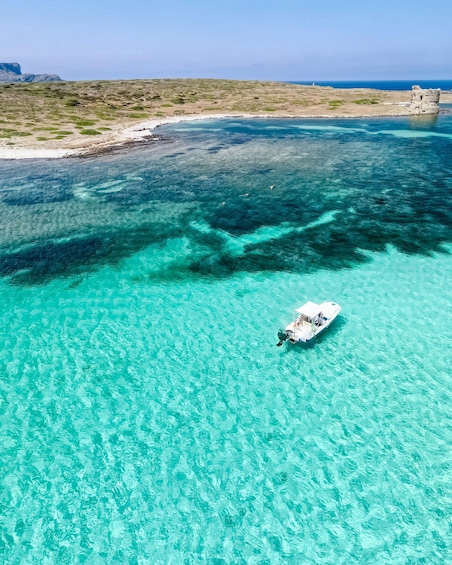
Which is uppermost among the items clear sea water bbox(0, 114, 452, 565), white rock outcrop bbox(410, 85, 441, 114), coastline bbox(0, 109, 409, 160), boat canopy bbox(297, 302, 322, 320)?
white rock outcrop bbox(410, 85, 441, 114)

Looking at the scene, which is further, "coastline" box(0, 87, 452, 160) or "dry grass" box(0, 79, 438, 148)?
"dry grass" box(0, 79, 438, 148)

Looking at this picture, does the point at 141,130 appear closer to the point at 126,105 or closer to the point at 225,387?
the point at 126,105

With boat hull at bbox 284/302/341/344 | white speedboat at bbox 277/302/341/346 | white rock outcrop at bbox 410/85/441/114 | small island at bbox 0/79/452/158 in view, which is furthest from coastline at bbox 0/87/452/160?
boat hull at bbox 284/302/341/344

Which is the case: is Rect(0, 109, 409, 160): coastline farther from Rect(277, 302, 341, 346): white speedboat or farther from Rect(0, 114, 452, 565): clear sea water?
Rect(277, 302, 341, 346): white speedboat

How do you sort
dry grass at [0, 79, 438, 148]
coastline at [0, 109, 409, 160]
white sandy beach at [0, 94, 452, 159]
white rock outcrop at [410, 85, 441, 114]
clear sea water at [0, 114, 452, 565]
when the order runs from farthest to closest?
white rock outcrop at [410, 85, 441, 114] < dry grass at [0, 79, 438, 148] < white sandy beach at [0, 94, 452, 159] < coastline at [0, 109, 409, 160] < clear sea water at [0, 114, 452, 565]

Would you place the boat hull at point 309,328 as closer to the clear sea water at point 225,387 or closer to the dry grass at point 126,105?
the clear sea water at point 225,387

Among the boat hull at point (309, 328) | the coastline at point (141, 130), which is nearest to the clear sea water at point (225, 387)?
the boat hull at point (309, 328)

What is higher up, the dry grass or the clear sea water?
the dry grass
